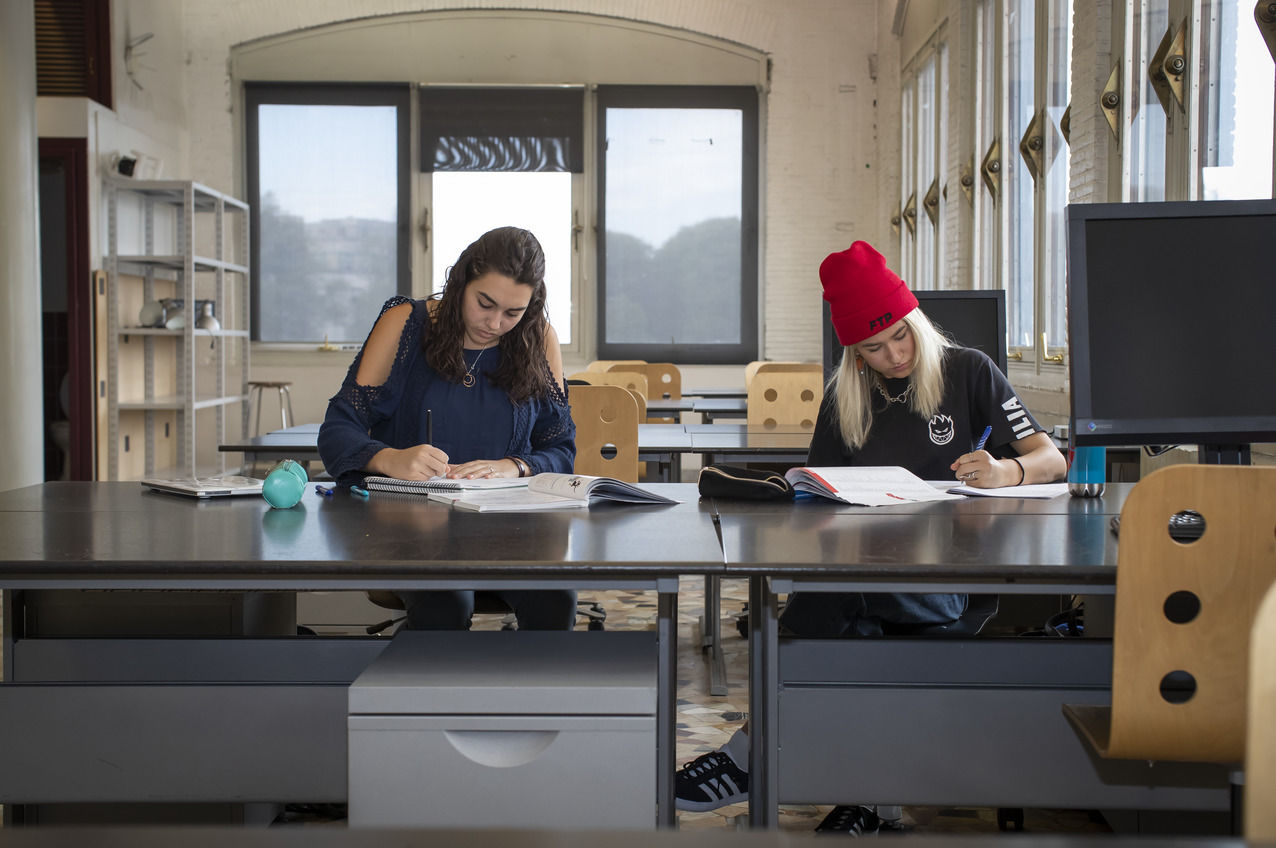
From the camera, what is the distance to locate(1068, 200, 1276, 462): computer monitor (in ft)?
5.71

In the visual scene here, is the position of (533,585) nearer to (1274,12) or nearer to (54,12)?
(1274,12)

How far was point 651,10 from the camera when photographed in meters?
8.63

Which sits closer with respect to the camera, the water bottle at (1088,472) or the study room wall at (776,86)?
the water bottle at (1088,472)

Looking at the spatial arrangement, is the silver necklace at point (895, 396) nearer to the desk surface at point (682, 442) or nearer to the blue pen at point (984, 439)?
the blue pen at point (984, 439)

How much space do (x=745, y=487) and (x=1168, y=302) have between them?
78 centimetres

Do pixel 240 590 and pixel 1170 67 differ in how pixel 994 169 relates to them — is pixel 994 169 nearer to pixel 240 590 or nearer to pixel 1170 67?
pixel 1170 67

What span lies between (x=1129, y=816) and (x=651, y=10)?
7.66 metres

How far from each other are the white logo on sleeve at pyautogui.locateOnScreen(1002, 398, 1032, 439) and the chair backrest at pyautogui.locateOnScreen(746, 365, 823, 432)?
7.15 ft

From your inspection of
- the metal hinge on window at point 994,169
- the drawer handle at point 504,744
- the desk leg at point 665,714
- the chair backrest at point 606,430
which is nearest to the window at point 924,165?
the metal hinge on window at point 994,169

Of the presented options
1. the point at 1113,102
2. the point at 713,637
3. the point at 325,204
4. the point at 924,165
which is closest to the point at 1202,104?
the point at 1113,102

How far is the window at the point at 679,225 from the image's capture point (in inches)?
345

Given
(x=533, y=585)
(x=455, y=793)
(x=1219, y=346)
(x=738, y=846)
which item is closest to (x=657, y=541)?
(x=533, y=585)

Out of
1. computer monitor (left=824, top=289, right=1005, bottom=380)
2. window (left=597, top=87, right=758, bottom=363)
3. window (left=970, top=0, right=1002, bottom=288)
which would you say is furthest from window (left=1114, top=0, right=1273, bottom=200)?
window (left=597, top=87, right=758, bottom=363)

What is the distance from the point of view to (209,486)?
214cm
